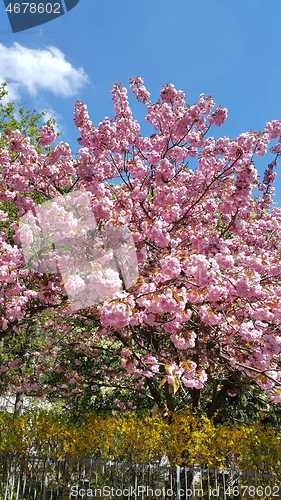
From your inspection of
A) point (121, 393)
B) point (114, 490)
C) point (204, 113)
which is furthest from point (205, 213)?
point (121, 393)

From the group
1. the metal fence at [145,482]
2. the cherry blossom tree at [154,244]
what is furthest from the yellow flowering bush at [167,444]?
the cherry blossom tree at [154,244]

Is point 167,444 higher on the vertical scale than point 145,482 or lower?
higher

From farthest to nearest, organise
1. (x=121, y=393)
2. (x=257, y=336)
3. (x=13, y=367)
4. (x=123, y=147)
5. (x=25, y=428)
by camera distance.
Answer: (x=121, y=393)
(x=13, y=367)
(x=123, y=147)
(x=25, y=428)
(x=257, y=336)

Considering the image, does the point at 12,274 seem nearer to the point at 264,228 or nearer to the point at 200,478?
the point at 200,478

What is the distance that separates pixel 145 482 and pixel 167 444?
62 cm

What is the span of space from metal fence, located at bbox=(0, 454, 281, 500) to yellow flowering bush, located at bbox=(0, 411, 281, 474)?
0.49 feet

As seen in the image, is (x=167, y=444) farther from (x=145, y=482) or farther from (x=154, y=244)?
(x=154, y=244)

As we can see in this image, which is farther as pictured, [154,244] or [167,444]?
[154,244]

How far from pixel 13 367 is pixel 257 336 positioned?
7.97 meters

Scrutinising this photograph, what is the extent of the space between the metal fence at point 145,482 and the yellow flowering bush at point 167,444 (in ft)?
0.49

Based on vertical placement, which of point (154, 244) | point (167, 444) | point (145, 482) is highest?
point (154, 244)

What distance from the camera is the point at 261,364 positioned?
476 centimetres

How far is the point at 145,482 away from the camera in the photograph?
477cm

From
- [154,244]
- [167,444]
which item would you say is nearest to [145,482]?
[167,444]
